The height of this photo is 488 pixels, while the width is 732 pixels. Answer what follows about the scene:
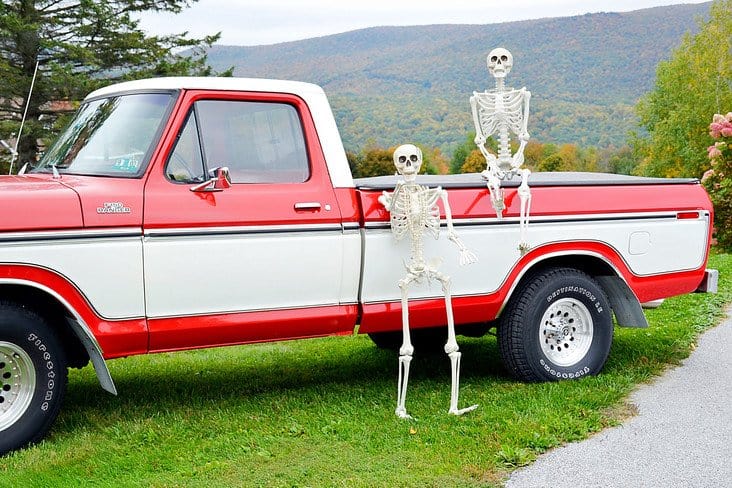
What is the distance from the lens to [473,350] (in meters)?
7.38

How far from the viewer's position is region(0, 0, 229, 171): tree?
2405cm

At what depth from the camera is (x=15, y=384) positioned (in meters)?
4.79

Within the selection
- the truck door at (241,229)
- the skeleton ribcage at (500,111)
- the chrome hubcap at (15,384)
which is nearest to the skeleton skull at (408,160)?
the truck door at (241,229)

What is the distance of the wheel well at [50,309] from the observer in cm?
478

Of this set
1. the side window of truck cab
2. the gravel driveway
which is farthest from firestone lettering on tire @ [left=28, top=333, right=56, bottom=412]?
the gravel driveway

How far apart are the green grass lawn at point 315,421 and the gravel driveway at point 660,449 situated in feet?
0.46

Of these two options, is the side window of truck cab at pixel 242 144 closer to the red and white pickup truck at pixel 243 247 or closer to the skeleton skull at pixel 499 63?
the red and white pickup truck at pixel 243 247

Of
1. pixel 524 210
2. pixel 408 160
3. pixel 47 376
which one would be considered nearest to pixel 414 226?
pixel 408 160

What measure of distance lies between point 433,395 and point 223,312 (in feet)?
5.27

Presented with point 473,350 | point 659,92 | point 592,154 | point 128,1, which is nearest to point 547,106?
point 592,154

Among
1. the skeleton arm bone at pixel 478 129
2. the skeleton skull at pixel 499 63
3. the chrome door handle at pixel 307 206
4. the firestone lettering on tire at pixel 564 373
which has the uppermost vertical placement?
the skeleton skull at pixel 499 63

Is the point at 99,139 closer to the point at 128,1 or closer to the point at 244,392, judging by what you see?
the point at 244,392

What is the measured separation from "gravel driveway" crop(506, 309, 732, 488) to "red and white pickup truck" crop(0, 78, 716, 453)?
0.66 meters

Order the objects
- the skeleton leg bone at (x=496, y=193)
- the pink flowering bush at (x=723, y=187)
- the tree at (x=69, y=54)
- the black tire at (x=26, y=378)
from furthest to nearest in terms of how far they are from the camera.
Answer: the tree at (x=69, y=54), the pink flowering bush at (x=723, y=187), the skeleton leg bone at (x=496, y=193), the black tire at (x=26, y=378)
